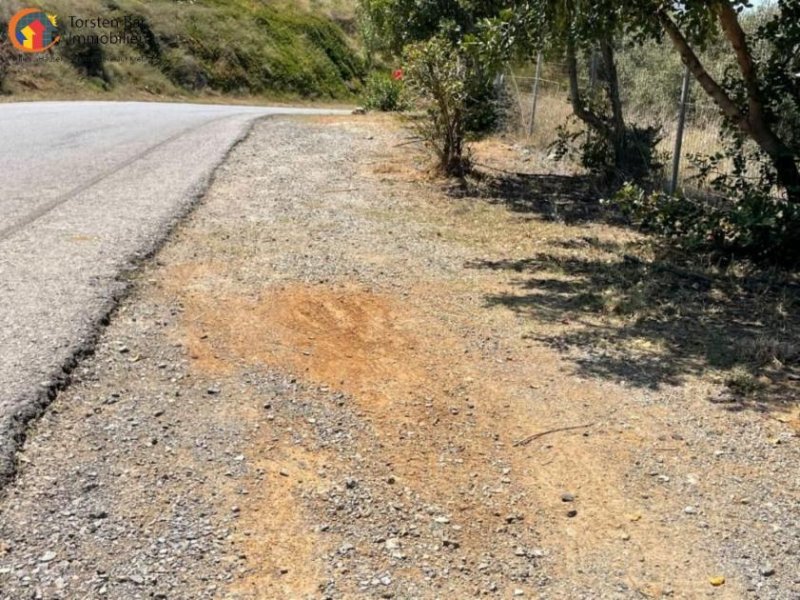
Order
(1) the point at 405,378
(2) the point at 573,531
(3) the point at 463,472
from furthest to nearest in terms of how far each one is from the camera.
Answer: (1) the point at 405,378, (3) the point at 463,472, (2) the point at 573,531

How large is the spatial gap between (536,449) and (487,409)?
43 cm

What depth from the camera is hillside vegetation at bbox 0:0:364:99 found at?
94.2 ft

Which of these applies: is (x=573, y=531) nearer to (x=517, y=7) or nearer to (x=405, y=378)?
(x=405, y=378)

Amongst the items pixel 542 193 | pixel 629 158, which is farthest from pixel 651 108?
pixel 542 193

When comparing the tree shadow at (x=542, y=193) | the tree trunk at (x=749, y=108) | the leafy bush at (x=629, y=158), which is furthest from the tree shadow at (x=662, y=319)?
the leafy bush at (x=629, y=158)

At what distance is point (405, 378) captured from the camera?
430cm

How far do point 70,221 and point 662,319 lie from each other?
5094 millimetres

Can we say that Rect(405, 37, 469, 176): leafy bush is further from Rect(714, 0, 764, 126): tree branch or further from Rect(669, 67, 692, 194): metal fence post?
Rect(714, 0, 764, 126): tree branch

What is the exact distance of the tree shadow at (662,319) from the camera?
14.9 ft

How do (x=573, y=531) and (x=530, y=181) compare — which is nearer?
(x=573, y=531)

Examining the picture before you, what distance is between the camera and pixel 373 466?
3.40m

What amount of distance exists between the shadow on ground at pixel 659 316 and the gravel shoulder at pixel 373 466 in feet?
0.60

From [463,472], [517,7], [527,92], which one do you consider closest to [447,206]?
[517,7]

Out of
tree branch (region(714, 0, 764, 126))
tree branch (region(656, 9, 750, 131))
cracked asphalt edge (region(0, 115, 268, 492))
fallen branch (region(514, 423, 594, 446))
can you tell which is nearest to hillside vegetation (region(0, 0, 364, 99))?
cracked asphalt edge (region(0, 115, 268, 492))
